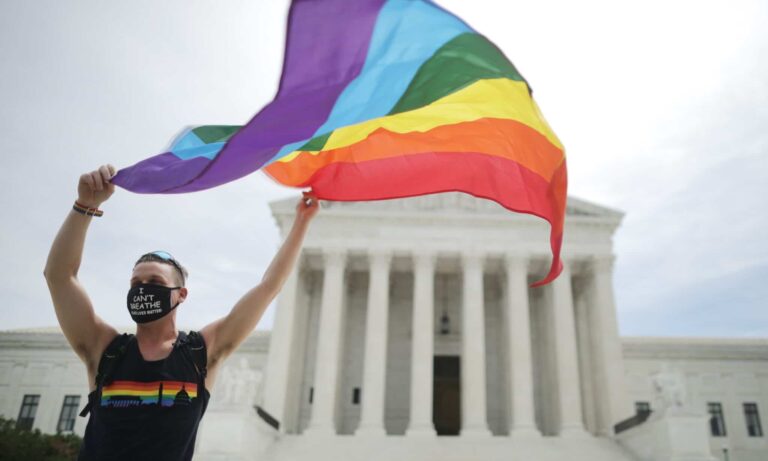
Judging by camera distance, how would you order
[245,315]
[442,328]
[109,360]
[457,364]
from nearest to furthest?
[109,360], [245,315], [442,328], [457,364]

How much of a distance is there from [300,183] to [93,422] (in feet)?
12.1

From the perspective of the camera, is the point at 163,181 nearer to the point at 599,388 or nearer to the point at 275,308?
the point at 275,308

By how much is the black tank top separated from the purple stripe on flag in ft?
6.17

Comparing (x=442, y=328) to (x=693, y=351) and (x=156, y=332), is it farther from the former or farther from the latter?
(x=156, y=332)

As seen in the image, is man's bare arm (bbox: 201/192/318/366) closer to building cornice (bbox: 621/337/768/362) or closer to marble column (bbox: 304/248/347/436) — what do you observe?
marble column (bbox: 304/248/347/436)

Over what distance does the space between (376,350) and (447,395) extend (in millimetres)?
10478

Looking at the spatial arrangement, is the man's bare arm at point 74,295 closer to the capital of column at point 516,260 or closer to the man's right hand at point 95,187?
the man's right hand at point 95,187

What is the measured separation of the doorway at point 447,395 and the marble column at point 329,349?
800cm

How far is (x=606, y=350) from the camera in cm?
3534

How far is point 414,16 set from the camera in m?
6.14

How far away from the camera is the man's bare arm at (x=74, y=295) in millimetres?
3303

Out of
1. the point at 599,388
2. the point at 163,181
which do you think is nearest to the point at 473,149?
the point at 163,181

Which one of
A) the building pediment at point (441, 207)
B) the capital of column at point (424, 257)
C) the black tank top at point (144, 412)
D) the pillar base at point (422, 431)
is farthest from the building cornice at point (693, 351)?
the black tank top at point (144, 412)

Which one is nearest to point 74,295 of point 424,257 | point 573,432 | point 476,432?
point 476,432
